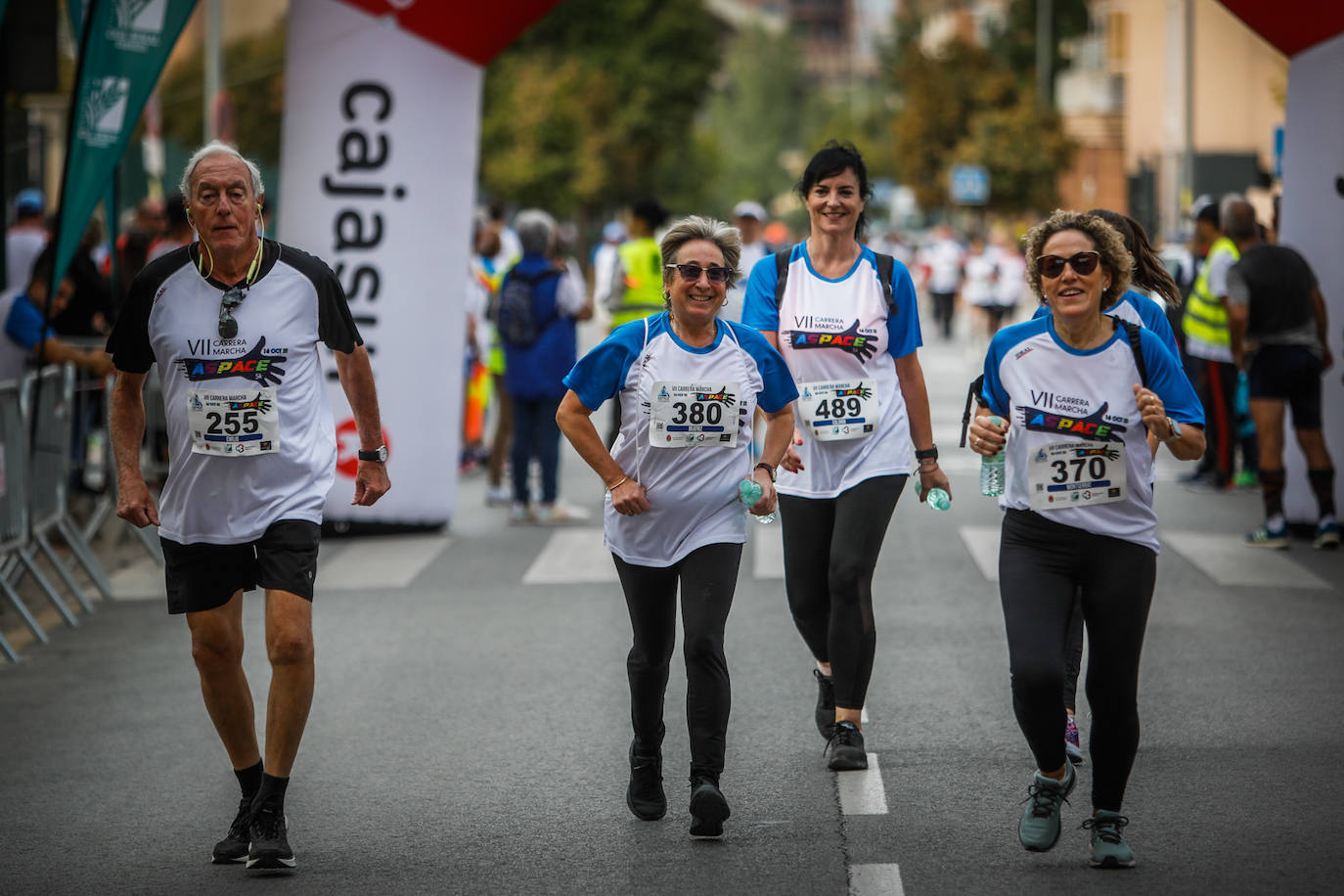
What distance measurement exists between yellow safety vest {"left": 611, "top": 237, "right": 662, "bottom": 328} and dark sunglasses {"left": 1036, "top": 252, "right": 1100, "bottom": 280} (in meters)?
8.31

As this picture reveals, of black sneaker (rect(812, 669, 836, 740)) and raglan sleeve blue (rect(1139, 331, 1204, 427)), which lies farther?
black sneaker (rect(812, 669, 836, 740))

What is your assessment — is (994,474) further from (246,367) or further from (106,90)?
(106,90)

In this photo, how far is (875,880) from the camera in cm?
549

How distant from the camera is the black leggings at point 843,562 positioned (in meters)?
6.70

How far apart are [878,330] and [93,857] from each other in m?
3.14

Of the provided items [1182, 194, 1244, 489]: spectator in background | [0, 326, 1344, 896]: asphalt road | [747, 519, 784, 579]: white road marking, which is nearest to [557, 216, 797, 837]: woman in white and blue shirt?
[0, 326, 1344, 896]: asphalt road

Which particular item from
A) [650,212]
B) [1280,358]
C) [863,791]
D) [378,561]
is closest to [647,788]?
[863,791]

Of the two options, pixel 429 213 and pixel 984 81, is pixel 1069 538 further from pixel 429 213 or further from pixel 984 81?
pixel 984 81

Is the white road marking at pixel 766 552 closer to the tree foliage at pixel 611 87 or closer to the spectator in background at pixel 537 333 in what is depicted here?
the spectator in background at pixel 537 333

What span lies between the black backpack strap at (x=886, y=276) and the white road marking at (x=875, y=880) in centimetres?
210

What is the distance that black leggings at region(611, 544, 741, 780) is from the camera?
5.98m

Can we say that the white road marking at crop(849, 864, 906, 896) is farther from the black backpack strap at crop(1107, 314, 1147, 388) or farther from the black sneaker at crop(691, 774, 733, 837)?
the black backpack strap at crop(1107, 314, 1147, 388)

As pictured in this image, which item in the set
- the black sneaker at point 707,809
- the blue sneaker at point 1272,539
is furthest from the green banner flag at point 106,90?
the blue sneaker at point 1272,539

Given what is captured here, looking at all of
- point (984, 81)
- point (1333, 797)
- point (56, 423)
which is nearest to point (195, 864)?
point (1333, 797)
